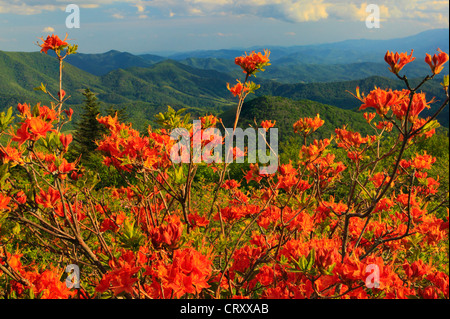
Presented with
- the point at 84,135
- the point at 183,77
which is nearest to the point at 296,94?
the point at 183,77

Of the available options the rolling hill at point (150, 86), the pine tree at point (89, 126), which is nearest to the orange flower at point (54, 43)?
the pine tree at point (89, 126)

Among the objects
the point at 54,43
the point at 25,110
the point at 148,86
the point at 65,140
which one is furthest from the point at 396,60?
the point at 148,86

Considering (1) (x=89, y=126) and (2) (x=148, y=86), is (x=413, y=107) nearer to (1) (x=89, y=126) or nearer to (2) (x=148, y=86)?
(1) (x=89, y=126)

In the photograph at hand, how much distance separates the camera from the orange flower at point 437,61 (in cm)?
116

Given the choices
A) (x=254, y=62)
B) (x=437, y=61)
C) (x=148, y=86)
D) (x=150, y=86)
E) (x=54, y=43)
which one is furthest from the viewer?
(x=150, y=86)

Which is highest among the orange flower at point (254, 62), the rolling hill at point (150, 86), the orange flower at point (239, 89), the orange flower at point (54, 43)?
the rolling hill at point (150, 86)

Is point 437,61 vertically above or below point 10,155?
above

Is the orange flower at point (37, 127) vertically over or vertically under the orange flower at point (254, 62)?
under

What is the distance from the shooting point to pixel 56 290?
1321 millimetres

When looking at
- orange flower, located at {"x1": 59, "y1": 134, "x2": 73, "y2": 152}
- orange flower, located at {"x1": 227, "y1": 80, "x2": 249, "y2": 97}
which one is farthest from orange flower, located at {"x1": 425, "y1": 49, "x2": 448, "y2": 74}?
orange flower, located at {"x1": 59, "y1": 134, "x2": 73, "y2": 152}

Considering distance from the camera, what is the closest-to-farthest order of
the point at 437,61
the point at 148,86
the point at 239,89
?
the point at 437,61 < the point at 239,89 < the point at 148,86

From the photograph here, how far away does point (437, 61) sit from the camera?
3.93 ft

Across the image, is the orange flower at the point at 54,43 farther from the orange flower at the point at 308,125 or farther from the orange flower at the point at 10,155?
the orange flower at the point at 308,125

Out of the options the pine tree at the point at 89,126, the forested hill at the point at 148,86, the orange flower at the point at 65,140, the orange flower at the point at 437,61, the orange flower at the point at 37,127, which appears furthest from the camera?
the forested hill at the point at 148,86
